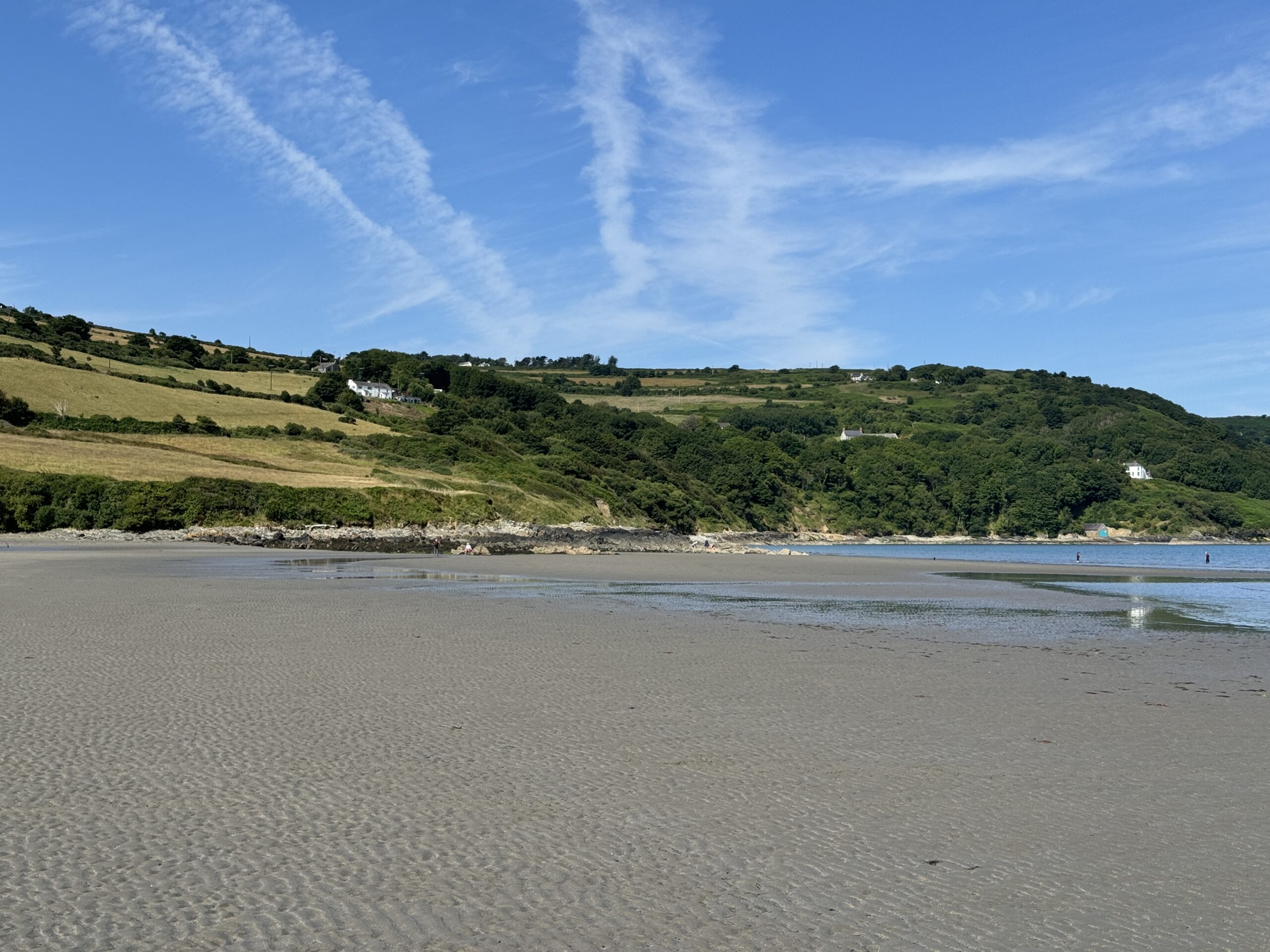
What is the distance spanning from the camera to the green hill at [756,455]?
77.8 metres

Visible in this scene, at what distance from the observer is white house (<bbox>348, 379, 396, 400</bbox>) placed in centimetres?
11406

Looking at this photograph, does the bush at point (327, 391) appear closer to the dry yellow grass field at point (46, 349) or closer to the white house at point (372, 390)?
the white house at point (372, 390)

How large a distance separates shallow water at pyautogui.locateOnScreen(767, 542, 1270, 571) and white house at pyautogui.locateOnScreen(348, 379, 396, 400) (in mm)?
52909

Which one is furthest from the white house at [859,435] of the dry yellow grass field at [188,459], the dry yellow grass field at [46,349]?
the dry yellow grass field at [46,349]

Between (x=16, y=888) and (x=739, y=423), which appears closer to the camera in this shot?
(x=16, y=888)

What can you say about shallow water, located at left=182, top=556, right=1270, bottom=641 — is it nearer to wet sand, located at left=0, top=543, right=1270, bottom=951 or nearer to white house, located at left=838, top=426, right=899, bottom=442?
wet sand, located at left=0, top=543, right=1270, bottom=951

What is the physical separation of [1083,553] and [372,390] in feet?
263

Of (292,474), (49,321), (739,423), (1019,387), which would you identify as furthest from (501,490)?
(1019,387)

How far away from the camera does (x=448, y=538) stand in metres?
60.4

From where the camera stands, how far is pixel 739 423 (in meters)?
167

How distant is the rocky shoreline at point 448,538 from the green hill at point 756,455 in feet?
7.76

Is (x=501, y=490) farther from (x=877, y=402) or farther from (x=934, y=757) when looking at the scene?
(x=877, y=402)

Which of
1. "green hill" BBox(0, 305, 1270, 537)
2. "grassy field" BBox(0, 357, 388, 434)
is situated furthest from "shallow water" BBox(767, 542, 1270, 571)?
"grassy field" BBox(0, 357, 388, 434)

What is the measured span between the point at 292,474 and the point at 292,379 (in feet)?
172
